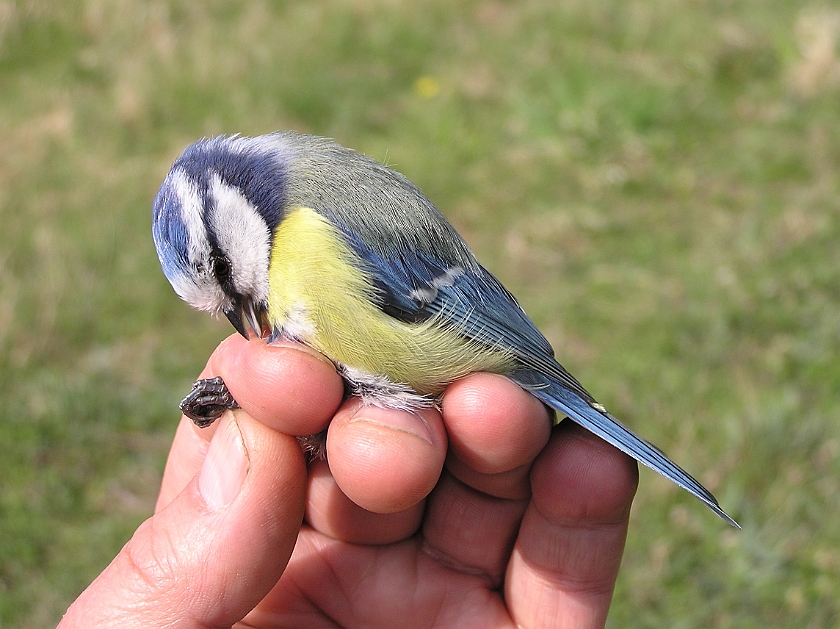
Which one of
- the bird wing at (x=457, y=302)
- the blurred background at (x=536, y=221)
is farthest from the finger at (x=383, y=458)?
the blurred background at (x=536, y=221)

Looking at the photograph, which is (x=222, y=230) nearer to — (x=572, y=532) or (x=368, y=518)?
(x=368, y=518)

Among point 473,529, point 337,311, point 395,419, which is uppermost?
point 337,311

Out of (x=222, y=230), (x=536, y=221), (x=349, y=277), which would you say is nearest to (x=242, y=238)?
(x=222, y=230)

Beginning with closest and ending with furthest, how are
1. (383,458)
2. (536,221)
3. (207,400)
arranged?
(383,458)
(207,400)
(536,221)

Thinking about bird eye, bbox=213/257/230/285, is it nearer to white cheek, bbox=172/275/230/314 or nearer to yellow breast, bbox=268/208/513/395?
white cheek, bbox=172/275/230/314

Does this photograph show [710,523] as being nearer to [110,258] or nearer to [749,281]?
[749,281]

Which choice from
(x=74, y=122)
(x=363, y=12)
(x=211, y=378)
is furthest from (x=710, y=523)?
(x=363, y=12)

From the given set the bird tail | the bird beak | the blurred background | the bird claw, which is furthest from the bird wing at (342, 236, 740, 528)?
the blurred background
